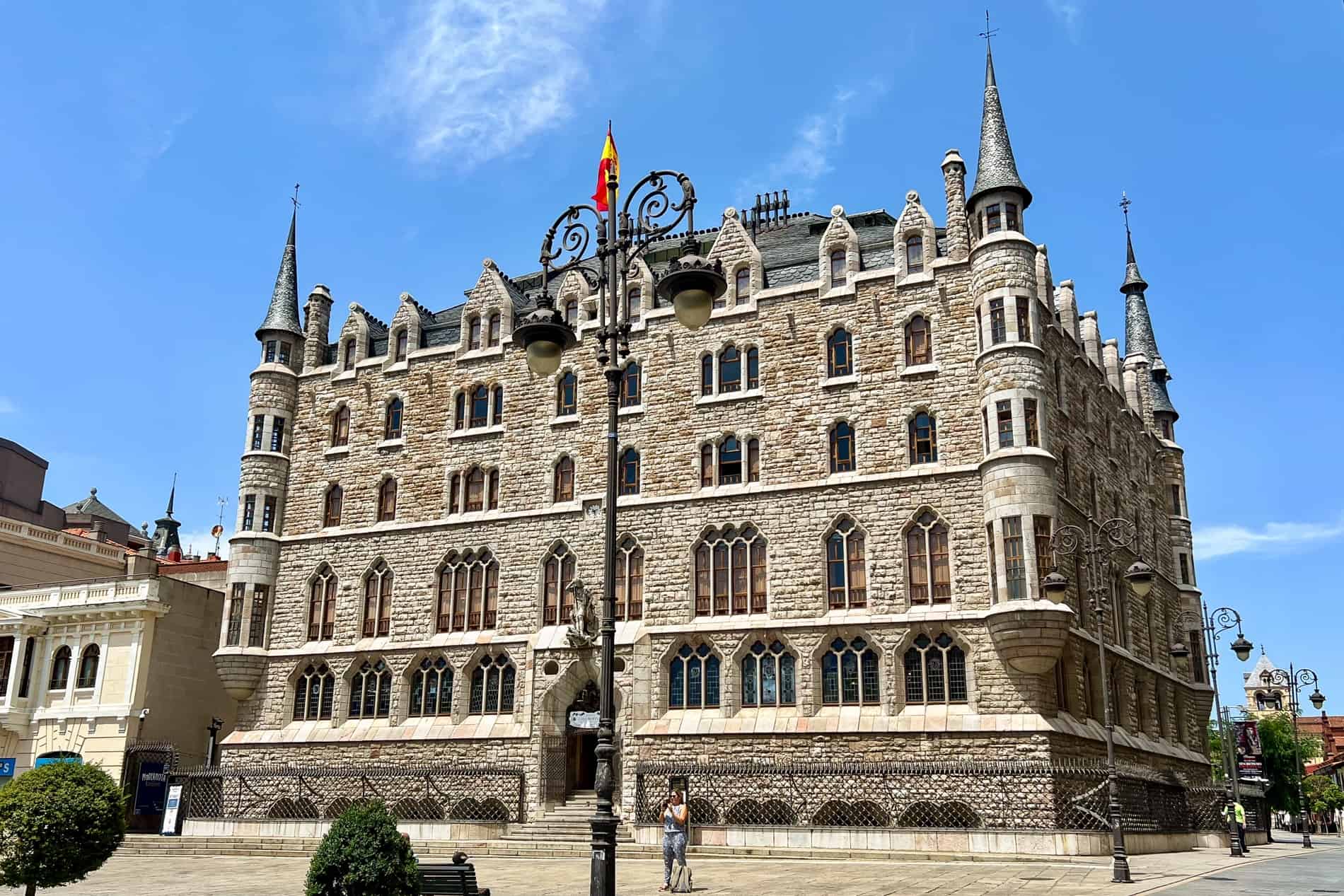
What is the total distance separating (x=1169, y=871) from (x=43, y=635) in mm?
35046

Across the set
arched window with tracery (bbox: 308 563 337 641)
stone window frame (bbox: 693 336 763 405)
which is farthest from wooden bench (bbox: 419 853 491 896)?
arched window with tracery (bbox: 308 563 337 641)

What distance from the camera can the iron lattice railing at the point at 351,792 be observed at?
31531 mm

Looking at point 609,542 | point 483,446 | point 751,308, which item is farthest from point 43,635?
point 609,542

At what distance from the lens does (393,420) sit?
37844 mm

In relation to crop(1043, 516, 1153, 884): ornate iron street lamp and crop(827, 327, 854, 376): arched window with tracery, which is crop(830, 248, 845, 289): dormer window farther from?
crop(1043, 516, 1153, 884): ornate iron street lamp

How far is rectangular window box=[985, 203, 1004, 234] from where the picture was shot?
29891 millimetres

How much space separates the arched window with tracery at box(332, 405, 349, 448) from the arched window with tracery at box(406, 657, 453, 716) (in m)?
8.48

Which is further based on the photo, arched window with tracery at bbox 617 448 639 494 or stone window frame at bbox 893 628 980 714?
arched window with tracery at bbox 617 448 639 494

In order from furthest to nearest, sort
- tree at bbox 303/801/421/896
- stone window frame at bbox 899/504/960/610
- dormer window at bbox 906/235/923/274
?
1. dormer window at bbox 906/235/923/274
2. stone window frame at bbox 899/504/960/610
3. tree at bbox 303/801/421/896

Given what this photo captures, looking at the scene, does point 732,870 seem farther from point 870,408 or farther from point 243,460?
point 243,460

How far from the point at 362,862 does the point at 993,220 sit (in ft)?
80.3

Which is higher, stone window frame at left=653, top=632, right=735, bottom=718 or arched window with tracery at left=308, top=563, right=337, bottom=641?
arched window with tracery at left=308, top=563, right=337, bottom=641

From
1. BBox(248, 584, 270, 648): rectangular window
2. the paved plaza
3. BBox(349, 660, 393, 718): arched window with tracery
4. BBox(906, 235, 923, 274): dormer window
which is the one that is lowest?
the paved plaza

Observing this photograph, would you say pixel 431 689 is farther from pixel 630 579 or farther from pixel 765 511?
pixel 765 511
